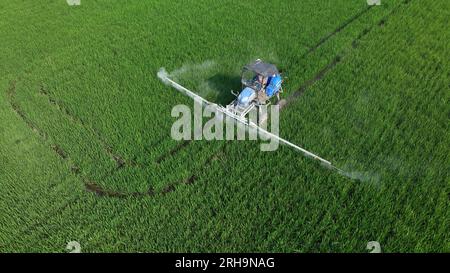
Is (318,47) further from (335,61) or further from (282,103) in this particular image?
(282,103)

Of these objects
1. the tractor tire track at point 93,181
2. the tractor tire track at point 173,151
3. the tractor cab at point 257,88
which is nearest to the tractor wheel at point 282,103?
the tractor cab at point 257,88

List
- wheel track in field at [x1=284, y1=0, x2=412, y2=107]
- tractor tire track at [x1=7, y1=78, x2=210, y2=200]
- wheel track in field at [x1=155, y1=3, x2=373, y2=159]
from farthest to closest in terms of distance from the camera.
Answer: wheel track in field at [x1=284, y1=0, x2=412, y2=107] → wheel track in field at [x1=155, y1=3, x2=373, y2=159] → tractor tire track at [x1=7, y1=78, x2=210, y2=200]

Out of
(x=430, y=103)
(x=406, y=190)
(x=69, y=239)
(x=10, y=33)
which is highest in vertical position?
(x=10, y=33)

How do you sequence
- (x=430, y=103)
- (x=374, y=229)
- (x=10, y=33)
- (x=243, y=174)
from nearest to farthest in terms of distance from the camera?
(x=374, y=229) → (x=243, y=174) → (x=430, y=103) → (x=10, y=33)

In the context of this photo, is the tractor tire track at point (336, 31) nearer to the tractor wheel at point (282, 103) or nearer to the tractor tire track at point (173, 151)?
the tractor wheel at point (282, 103)

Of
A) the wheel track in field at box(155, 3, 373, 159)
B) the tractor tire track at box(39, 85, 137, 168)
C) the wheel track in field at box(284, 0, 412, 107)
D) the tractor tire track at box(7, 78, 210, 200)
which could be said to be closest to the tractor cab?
the wheel track in field at box(284, 0, 412, 107)

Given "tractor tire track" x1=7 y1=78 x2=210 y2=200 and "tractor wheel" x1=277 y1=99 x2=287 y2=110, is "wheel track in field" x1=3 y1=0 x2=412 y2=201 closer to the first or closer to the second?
"tractor tire track" x1=7 y1=78 x2=210 y2=200

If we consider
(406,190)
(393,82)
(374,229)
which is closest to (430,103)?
(393,82)

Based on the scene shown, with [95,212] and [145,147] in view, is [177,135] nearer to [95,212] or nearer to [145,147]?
[145,147]
